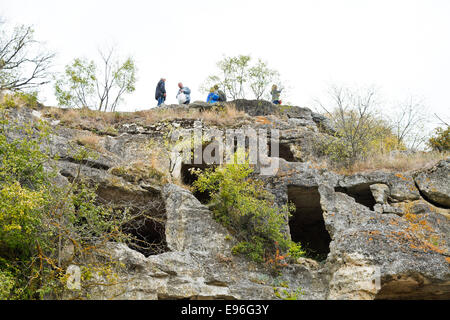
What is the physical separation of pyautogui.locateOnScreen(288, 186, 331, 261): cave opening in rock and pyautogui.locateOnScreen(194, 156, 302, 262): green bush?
222 centimetres

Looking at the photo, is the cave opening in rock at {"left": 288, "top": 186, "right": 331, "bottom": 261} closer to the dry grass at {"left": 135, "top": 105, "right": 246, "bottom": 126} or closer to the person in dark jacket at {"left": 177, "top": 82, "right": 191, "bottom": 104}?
the dry grass at {"left": 135, "top": 105, "right": 246, "bottom": 126}

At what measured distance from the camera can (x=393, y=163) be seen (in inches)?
737

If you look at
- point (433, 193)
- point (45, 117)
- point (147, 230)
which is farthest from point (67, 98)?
point (433, 193)

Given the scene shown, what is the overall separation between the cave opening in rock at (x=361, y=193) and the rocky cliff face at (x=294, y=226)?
0.12ft

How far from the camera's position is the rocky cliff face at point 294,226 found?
480 inches

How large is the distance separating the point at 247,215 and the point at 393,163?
704 cm

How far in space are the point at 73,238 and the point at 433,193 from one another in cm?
1205

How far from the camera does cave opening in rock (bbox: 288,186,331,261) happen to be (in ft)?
58.8

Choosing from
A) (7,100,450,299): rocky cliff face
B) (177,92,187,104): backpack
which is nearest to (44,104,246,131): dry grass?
(7,100,450,299): rocky cliff face

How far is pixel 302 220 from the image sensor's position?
65.8 ft

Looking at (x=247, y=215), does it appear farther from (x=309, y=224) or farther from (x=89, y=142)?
(x=89, y=142)

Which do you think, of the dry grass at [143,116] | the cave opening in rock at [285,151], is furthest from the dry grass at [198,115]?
the cave opening in rock at [285,151]
